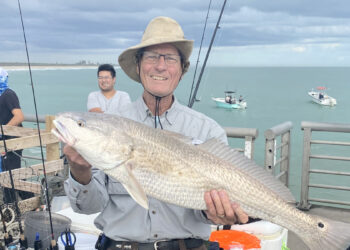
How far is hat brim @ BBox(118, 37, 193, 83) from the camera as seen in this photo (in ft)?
8.93

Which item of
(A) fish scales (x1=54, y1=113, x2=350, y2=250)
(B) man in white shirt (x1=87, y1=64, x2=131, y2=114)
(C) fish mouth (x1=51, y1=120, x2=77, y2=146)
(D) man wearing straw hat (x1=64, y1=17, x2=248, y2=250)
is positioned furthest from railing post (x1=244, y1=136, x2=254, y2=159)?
(C) fish mouth (x1=51, y1=120, x2=77, y2=146)

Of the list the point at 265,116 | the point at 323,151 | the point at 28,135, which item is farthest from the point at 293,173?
the point at 265,116

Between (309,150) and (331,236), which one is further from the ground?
(331,236)

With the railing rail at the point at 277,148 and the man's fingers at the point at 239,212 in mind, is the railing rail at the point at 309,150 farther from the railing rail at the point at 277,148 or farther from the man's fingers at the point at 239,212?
the man's fingers at the point at 239,212

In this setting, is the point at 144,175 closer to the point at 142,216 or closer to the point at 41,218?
the point at 142,216

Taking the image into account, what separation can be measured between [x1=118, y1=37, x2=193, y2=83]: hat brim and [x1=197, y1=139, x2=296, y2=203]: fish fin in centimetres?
82

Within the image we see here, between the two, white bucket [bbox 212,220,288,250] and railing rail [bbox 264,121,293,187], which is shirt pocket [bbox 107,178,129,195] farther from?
railing rail [bbox 264,121,293,187]

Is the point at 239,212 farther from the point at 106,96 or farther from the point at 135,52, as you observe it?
the point at 106,96

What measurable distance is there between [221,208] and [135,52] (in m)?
1.40

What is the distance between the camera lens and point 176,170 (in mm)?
2373

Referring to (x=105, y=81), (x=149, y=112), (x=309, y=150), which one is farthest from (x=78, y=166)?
(x=309, y=150)

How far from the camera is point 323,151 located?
71.6 feet

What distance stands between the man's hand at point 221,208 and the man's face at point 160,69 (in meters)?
0.86

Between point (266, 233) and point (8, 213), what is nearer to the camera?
point (266, 233)
